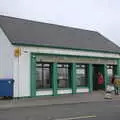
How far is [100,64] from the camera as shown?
119 feet

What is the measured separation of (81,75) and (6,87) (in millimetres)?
9098

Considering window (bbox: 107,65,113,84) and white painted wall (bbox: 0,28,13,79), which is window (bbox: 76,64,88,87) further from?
white painted wall (bbox: 0,28,13,79)

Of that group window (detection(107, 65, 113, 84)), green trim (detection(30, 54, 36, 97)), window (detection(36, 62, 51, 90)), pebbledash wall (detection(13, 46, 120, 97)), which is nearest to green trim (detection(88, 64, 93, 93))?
pebbledash wall (detection(13, 46, 120, 97))

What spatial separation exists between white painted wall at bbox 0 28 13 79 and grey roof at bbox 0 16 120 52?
52 centimetres

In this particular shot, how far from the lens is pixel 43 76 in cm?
3098

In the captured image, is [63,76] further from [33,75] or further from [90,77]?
[33,75]

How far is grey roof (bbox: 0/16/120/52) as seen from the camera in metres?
29.8

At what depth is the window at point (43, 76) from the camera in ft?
100

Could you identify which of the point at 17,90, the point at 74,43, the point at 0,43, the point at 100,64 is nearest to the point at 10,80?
the point at 17,90

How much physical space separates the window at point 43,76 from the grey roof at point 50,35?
1.77m

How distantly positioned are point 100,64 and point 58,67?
18.9 ft

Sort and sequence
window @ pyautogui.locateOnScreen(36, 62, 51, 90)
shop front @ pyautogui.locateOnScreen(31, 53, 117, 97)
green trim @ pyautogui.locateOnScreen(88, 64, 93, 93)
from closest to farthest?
shop front @ pyautogui.locateOnScreen(31, 53, 117, 97) → window @ pyautogui.locateOnScreen(36, 62, 51, 90) → green trim @ pyautogui.locateOnScreen(88, 64, 93, 93)

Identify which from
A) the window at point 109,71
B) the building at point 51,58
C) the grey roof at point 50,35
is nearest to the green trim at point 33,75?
the building at point 51,58

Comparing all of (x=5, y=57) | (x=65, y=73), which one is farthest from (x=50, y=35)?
(x=5, y=57)
